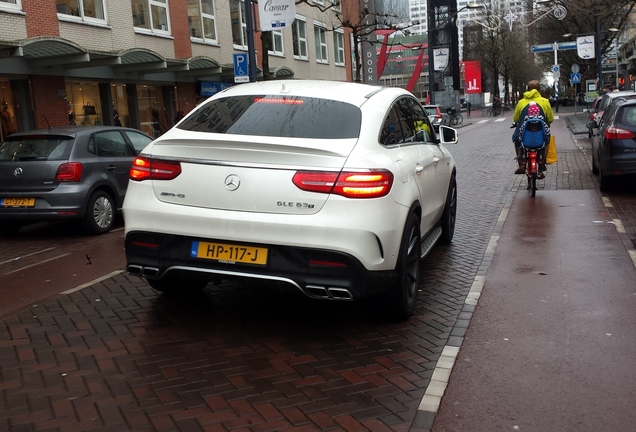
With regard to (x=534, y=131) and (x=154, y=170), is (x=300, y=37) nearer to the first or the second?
(x=534, y=131)

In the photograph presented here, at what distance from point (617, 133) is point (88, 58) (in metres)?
12.5

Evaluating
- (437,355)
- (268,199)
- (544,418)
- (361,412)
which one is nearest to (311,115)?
(268,199)

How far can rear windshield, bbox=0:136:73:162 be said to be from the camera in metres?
9.72

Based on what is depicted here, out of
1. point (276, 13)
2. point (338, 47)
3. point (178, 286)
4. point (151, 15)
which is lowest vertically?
point (178, 286)

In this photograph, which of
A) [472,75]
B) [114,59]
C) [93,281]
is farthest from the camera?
[472,75]

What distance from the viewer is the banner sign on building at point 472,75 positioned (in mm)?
83875

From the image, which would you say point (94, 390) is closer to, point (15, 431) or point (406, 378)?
point (15, 431)

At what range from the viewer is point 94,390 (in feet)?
13.5

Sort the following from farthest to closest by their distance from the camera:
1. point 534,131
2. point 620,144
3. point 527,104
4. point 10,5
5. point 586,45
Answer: point 586,45 → point 10,5 → point 527,104 → point 534,131 → point 620,144

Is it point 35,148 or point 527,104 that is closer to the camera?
point 35,148

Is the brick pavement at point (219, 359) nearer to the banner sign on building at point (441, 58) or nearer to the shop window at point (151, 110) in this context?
the shop window at point (151, 110)

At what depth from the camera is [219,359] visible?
4562 mm

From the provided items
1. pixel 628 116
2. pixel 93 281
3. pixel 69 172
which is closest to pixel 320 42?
pixel 628 116

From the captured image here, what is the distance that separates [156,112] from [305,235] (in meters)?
21.4
